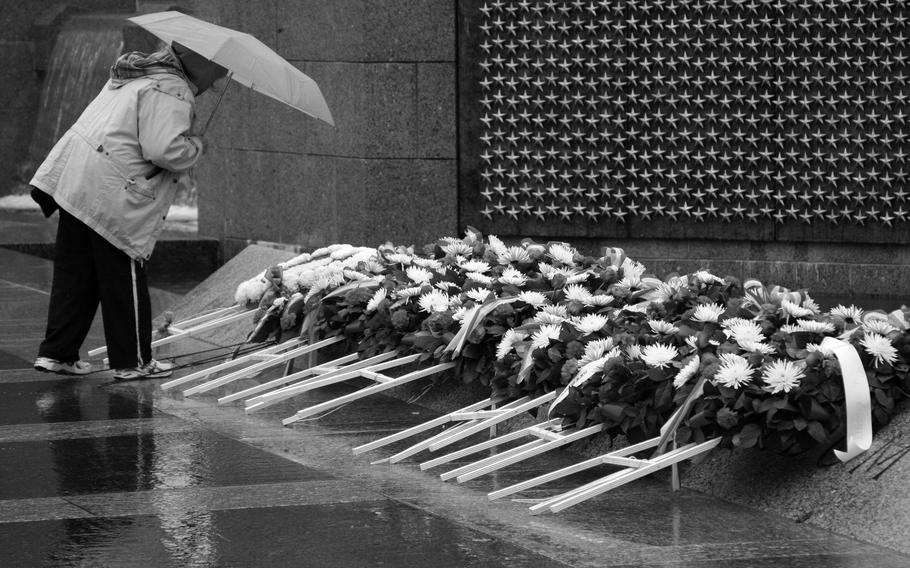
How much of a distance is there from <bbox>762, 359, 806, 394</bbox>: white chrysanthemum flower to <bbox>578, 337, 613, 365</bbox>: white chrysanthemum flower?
0.76 metres

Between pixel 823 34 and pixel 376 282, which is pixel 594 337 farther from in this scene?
pixel 823 34

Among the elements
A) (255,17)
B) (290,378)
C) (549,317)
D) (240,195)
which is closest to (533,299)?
(549,317)

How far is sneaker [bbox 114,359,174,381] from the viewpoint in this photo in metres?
7.00

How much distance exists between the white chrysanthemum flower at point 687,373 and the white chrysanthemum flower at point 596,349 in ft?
1.46

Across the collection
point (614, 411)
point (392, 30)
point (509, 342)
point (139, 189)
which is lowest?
point (614, 411)

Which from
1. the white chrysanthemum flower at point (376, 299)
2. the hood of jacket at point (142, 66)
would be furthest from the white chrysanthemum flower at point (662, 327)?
the hood of jacket at point (142, 66)

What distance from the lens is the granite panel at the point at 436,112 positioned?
36.0 ft

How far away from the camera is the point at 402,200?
11.2m

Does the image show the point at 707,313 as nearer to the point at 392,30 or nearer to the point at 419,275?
the point at 419,275

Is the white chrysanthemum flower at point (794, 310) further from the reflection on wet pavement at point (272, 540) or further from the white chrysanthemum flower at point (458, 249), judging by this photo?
the white chrysanthemum flower at point (458, 249)

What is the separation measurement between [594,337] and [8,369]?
3419 mm

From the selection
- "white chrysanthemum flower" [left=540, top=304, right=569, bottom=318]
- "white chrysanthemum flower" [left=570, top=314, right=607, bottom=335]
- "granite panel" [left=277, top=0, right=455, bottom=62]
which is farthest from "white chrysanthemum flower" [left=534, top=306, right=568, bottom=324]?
"granite panel" [left=277, top=0, right=455, bottom=62]

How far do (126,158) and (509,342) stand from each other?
2.21 meters

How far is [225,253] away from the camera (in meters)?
12.4
